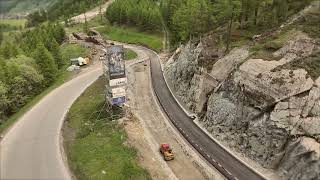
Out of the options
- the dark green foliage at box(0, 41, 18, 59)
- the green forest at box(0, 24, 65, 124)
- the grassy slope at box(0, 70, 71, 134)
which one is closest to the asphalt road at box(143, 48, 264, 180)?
the grassy slope at box(0, 70, 71, 134)

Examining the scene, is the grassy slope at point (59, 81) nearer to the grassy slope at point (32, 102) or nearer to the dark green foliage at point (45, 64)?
the grassy slope at point (32, 102)

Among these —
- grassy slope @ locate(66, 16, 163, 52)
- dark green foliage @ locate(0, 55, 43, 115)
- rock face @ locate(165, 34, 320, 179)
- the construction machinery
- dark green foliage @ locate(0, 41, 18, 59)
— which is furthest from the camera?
grassy slope @ locate(66, 16, 163, 52)

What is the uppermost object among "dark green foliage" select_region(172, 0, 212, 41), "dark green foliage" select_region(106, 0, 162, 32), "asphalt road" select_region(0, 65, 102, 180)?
"dark green foliage" select_region(172, 0, 212, 41)

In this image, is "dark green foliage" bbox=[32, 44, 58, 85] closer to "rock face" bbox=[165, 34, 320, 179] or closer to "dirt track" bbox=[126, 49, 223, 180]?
"dirt track" bbox=[126, 49, 223, 180]

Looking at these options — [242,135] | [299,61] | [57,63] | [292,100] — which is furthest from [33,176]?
[57,63]

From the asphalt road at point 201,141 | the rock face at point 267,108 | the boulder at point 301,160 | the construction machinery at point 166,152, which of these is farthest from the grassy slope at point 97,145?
the boulder at point 301,160

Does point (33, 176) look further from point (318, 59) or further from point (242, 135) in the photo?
point (318, 59)
